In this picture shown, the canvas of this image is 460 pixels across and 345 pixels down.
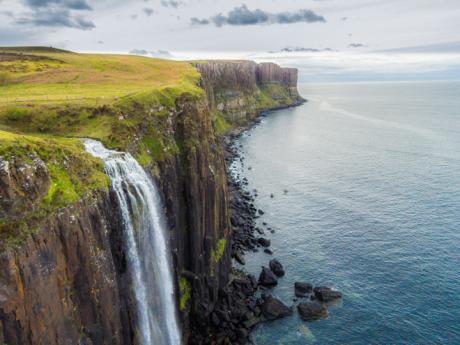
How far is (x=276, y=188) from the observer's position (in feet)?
330

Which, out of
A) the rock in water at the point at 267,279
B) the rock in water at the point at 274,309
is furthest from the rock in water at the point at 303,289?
the rock in water at the point at 274,309

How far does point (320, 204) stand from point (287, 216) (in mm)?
10481

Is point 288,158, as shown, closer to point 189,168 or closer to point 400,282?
point 400,282

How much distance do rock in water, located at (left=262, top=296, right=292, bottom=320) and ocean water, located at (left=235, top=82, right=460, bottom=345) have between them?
38.0 inches

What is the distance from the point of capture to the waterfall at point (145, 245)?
34.1m

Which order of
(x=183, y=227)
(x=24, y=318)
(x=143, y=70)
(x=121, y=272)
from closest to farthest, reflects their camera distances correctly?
(x=24, y=318) → (x=121, y=272) → (x=183, y=227) → (x=143, y=70)

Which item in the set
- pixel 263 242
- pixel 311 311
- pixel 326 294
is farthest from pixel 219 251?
pixel 326 294

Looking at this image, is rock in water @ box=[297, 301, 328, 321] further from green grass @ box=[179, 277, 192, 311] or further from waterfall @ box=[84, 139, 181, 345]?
waterfall @ box=[84, 139, 181, 345]

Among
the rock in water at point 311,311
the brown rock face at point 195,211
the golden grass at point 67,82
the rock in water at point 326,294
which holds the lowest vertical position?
the rock in water at point 311,311

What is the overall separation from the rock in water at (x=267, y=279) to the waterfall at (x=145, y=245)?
789 inches

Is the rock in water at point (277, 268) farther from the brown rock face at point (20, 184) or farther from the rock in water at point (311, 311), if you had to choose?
the brown rock face at point (20, 184)

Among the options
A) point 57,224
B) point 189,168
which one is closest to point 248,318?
point 189,168

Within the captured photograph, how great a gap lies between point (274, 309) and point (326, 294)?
8929mm

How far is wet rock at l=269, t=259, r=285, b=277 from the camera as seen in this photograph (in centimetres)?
6081
